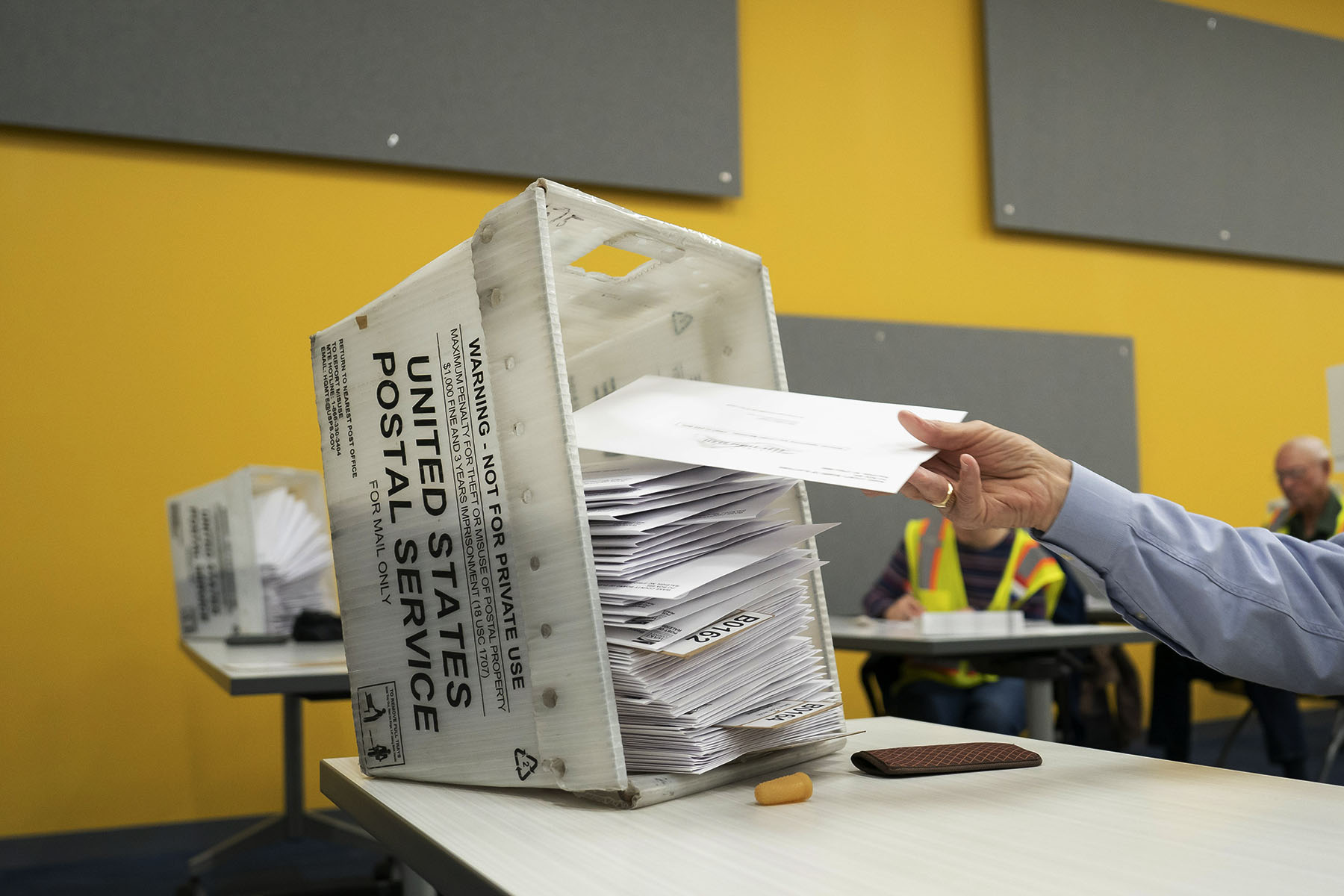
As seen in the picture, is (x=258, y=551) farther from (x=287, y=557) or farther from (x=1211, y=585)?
(x=1211, y=585)

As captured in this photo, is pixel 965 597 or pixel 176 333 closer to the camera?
pixel 965 597

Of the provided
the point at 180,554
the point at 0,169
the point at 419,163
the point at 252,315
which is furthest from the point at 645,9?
the point at 180,554

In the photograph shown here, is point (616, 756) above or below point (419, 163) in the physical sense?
below

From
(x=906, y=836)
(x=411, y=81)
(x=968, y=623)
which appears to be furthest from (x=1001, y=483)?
(x=411, y=81)

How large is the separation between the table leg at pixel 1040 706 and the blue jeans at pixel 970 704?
168 mm

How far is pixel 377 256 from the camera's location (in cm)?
371

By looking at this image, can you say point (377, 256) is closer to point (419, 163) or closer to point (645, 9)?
point (419, 163)

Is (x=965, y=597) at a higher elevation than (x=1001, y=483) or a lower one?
lower

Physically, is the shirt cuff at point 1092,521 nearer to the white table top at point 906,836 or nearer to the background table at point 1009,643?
the white table top at point 906,836

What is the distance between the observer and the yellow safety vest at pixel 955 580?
10.1 feet

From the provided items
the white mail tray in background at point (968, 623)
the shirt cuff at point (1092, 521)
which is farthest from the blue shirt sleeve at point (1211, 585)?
the white mail tray in background at point (968, 623)

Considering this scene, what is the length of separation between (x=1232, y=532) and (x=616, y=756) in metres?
0.52

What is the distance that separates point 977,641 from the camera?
2494 mm

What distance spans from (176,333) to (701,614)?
10.2 feet
